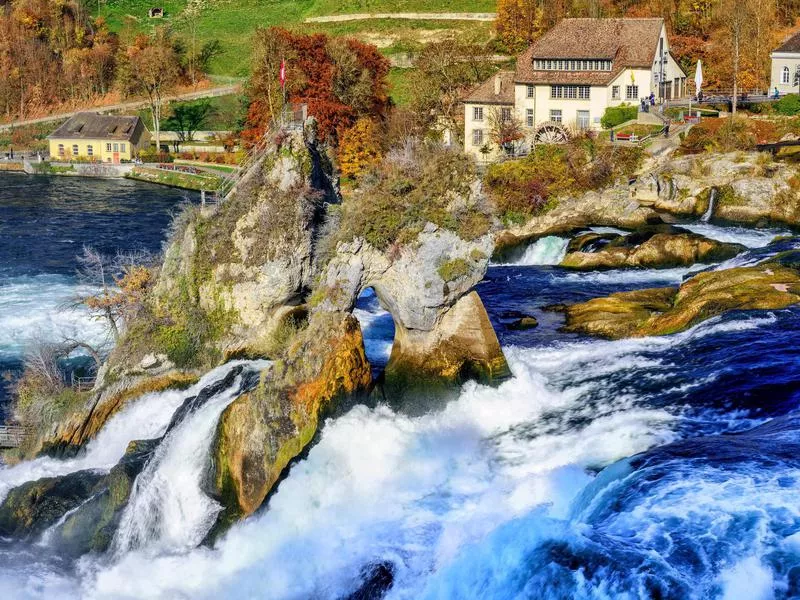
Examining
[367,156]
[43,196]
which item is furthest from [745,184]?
[43,196]

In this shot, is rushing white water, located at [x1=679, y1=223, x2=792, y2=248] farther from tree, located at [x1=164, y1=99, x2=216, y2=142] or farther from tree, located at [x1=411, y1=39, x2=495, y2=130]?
tree, located at [x1=164, y1=99, x2=216, y2=142]

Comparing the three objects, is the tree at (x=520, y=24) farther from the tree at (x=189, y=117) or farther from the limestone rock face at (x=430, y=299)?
the limestone rock face at (x=430, y=299)

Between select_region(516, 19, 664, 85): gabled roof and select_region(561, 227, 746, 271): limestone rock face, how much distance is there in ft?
107

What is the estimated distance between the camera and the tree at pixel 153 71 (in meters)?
121

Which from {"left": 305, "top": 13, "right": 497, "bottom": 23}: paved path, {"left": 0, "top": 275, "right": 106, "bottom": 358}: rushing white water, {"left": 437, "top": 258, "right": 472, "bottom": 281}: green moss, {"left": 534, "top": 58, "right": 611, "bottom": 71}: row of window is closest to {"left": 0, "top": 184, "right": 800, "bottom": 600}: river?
{"left": 437, "top": 258, "right": 472, "bottom": 281}: green moss

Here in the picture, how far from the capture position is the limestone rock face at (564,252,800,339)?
3900cm

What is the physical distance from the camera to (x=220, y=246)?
36625mm

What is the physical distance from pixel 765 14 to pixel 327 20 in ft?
210

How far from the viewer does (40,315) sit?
5175cm

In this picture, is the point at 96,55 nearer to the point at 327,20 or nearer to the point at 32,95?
the point at 32,95

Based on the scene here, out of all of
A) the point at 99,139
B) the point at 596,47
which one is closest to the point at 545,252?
the point at 596,47

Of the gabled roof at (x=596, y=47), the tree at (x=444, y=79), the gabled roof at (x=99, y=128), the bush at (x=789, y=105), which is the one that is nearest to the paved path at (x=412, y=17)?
the tree at (x=444, y=79)

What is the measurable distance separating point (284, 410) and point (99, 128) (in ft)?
312

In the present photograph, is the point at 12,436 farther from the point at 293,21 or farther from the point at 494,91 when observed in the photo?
the point at 293,21
